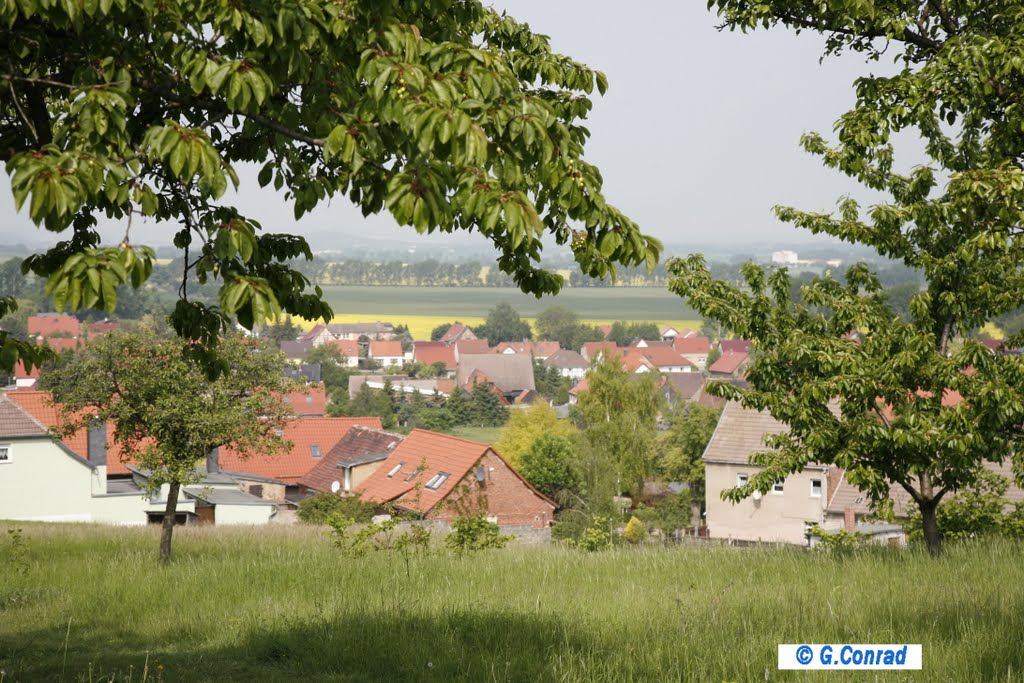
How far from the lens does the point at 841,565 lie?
10.7 m

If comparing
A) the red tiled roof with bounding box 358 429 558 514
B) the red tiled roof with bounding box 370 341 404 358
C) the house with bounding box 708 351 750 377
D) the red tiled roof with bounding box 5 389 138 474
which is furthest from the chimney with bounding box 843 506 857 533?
the red tiled roof with bounding box 370 341 404 358

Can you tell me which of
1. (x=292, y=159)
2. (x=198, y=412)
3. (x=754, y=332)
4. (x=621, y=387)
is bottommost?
(x=621, y=387)

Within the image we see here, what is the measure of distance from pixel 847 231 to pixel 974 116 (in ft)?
7.06

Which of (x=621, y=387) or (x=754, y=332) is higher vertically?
(x=754, y=332)

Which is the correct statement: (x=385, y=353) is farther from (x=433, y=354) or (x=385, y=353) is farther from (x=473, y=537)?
(x=473, y=537)

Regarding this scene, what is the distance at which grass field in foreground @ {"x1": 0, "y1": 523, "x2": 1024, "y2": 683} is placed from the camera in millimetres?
6543

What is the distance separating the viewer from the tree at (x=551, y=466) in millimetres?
60500

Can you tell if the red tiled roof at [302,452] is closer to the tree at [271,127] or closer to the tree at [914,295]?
the tree at [914,295]

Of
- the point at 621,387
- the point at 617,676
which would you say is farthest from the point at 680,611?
the point at 621,387

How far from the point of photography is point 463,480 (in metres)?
37.2

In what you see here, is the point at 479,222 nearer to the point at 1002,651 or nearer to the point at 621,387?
the point at 1002,651

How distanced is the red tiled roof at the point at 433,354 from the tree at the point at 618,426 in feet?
374

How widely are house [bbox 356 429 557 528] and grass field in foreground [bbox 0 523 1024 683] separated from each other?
86.3ft

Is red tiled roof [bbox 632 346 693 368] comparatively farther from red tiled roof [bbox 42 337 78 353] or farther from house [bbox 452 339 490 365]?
red tiled roof [bbox 42 337 78 353]
